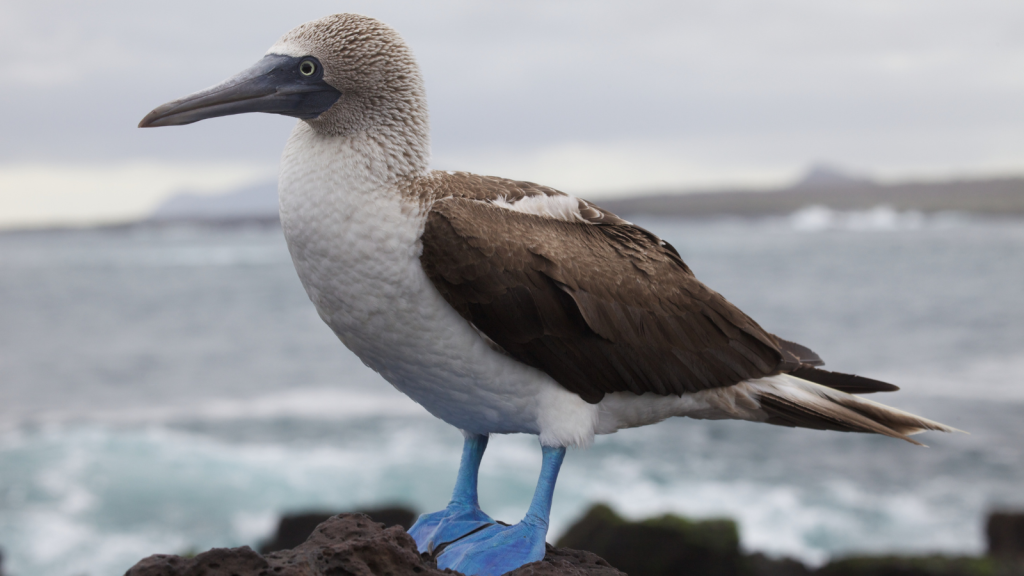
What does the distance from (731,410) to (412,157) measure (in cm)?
232

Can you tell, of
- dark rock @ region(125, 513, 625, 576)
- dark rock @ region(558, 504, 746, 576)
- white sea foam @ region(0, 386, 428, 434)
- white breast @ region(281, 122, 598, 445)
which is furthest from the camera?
white sea foam @ region(0, 386, 428, 434)

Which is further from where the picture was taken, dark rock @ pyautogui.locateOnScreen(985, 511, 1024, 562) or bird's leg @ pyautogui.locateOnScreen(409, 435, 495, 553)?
dark rock @ pyautogui.locateOnScreen(985, 511, 1024, 562)

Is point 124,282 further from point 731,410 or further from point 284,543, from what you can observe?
point 731,410

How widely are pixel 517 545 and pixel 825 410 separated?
1.93 m

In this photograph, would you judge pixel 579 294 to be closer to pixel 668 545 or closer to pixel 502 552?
pixel 502 552

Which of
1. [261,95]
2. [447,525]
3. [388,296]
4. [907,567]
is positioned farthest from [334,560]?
[907,567]

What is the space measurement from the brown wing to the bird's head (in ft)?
2.27

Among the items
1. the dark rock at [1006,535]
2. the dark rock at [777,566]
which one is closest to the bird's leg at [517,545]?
the dark rock at [777,566]

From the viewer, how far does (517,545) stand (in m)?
4.45

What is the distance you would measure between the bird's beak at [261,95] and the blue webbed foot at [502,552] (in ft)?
8.12

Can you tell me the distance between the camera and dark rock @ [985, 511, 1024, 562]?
483 inches

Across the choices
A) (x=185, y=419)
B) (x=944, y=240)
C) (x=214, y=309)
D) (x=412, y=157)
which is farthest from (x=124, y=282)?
(x=944, y=240)

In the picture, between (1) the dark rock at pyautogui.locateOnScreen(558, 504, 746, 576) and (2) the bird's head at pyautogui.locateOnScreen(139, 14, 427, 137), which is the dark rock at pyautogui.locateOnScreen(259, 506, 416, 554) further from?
(2) the bird's head at pyautogui.locateOnScreen(139, 14, 427, 137)

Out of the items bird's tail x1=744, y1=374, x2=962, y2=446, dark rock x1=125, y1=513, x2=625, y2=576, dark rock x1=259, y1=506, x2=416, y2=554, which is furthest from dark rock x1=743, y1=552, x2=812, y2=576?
dark rock x1=125, y1=513, x2=625, y2=576
